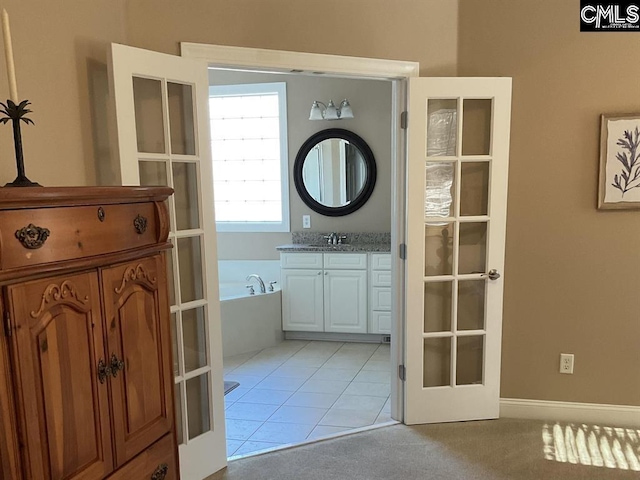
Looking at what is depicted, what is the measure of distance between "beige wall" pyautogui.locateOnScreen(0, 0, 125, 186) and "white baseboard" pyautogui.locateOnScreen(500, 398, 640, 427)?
2.78 meters

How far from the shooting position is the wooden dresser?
114cm

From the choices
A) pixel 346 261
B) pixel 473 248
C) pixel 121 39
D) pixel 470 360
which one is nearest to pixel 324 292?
pixel 346 261

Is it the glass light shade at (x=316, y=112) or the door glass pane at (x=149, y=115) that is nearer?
the door glass pane at (x=149, y=115)

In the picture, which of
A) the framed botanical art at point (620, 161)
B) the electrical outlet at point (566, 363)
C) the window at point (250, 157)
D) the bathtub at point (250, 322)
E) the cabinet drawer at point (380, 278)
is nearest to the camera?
the framed botanical art at point (620, 161)

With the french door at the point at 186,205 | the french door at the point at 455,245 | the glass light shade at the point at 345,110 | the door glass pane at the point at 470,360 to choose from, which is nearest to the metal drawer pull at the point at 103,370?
the french door at the point at 186,205

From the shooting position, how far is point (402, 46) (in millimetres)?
2859

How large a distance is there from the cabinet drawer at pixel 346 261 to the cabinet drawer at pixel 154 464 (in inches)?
125

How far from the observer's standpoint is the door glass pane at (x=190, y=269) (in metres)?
2.51

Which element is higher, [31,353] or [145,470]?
[31,353]

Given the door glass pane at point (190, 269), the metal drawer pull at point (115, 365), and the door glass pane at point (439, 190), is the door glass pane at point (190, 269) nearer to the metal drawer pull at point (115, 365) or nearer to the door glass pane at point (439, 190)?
the metal drawer pull at point (115, 365)

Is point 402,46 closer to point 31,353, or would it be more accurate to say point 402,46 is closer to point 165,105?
point 165,105

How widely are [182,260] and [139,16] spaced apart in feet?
4.03

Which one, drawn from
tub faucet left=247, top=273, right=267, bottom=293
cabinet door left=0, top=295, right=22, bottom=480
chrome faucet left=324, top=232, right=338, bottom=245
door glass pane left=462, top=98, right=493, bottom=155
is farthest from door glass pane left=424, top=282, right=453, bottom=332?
cabinet door left=0, top=295, right=22, bottom=480

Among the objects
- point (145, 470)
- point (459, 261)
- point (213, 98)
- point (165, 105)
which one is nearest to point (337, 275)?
point (459, 261)
